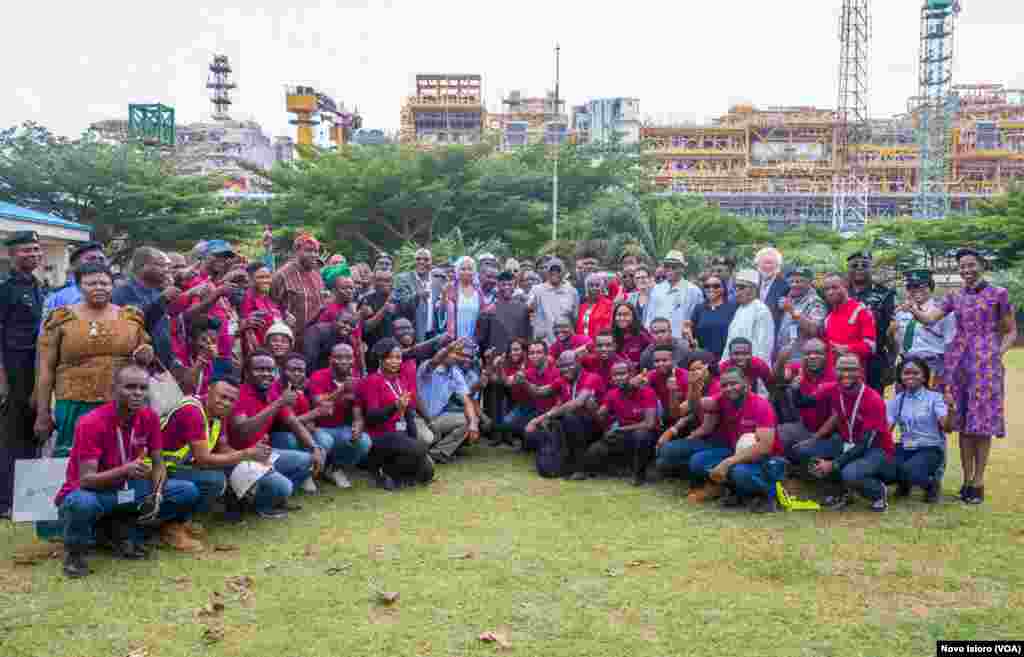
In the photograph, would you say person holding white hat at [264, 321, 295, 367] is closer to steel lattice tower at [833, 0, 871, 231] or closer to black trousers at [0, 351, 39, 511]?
black trousers at [0, 351, 39, 511]

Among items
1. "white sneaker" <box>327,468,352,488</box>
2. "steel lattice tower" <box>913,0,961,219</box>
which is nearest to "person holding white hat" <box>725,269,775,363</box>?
"white sneaker" <box>327,468,352,488</box>

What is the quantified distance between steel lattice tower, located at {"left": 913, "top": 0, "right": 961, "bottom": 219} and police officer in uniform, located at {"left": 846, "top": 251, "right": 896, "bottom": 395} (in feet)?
196

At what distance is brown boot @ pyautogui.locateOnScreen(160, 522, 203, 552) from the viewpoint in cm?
509

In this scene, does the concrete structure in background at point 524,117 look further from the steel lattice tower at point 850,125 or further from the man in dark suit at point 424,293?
the man in dark suit at point 424,293

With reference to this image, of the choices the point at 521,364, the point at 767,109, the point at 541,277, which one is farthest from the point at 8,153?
the point at 767,109

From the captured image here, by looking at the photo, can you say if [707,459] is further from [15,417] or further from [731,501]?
[15,417]

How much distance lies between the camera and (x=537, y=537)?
5.40 meters

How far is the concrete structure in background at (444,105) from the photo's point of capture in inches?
3014

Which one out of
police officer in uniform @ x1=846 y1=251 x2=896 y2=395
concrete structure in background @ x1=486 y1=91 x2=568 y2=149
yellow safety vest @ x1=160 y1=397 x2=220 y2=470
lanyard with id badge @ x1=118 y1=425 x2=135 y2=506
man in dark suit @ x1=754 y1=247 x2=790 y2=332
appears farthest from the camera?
concrete structure in background @ x1=486 y1=91 x2=568 y2=149

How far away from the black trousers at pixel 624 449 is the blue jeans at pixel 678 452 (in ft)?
0.65

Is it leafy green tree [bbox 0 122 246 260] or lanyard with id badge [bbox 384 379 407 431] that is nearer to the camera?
lanyard with id badge [bbox 384 379 407 431]

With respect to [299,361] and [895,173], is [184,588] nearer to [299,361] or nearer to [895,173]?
[299,361]

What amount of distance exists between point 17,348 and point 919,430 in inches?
244

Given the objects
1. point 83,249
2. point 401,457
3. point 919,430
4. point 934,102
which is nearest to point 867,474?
point 919,430
